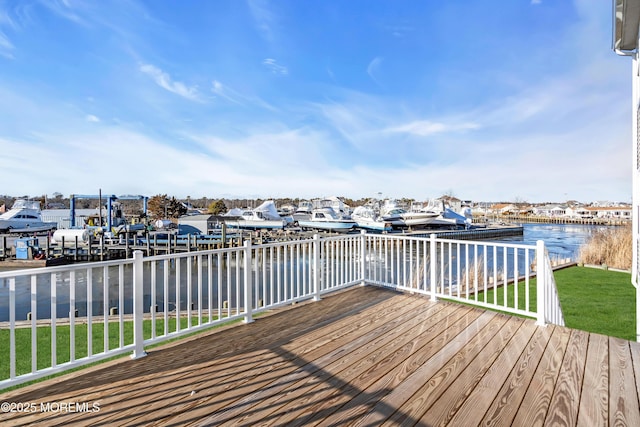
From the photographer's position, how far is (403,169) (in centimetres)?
2770

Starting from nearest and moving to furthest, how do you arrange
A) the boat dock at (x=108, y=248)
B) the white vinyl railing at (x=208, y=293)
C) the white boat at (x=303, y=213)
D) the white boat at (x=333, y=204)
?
the white vinyl railing at (x=208, y=293)
the boat dock at (x=108, y=248)
the white boat at (x=303, y=213)
the white boat at (x=333, y=204)

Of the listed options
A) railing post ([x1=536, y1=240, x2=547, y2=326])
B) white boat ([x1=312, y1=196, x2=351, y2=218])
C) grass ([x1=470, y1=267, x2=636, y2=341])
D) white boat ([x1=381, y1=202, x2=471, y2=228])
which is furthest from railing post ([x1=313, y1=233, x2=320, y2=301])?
white boat ([x1=312, y1=196, x2=351, y2=218])

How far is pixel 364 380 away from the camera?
7.49ft

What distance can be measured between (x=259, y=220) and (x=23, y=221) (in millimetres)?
19834

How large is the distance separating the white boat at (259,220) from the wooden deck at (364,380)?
24823 mm

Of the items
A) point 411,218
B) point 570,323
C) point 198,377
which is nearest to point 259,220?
point 411,218

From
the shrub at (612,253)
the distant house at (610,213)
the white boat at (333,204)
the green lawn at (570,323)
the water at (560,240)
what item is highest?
the white boat at (333,204)

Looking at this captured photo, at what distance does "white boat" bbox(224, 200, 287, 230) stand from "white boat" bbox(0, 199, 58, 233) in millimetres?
16331

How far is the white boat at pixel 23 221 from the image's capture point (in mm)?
26656

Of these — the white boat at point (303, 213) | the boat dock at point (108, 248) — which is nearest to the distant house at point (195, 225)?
the boat dock at point (108, 248)

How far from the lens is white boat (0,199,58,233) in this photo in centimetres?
2666

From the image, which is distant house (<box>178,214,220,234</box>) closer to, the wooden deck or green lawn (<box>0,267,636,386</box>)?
green lawn (<box>0,267,636,386</box>)

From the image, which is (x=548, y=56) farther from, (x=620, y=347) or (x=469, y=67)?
(x=620, y=347)

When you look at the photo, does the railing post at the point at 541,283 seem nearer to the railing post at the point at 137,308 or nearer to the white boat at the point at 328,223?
the railing post at the point at 137,308
